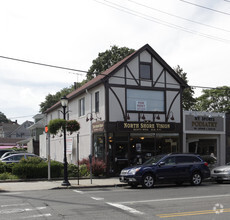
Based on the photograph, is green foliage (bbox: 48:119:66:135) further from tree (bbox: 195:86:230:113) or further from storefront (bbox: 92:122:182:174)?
tree (bbox: 195:86:230:113)

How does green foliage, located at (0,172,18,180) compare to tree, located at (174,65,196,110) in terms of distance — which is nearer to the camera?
green foliage, located at (0,172,18,180)

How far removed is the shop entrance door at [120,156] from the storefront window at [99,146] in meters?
0.93

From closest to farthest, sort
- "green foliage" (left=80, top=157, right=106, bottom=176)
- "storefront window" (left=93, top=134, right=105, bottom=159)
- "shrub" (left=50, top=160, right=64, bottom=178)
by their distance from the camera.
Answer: "shrub" (left=50, top=160, right=64, bottom=178) < "green foliage" (left=80, top=157, right=106, bottom=176) < "storefront window" (left=93, top=134, right=105, bottom=159)

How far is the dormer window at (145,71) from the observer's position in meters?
22.9

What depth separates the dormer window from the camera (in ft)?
75.1

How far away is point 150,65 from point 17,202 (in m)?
14.6

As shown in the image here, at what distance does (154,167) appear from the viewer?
1602 centimetres

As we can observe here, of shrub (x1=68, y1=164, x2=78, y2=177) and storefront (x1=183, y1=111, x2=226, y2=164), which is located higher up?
storefront (x1=183, y1=111, x2=226, y2=164)

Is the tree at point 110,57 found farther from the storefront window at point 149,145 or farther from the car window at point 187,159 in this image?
the car window at point 187,159

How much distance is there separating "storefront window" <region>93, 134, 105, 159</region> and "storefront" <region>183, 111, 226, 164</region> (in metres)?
6.24

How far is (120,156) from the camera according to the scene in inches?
854

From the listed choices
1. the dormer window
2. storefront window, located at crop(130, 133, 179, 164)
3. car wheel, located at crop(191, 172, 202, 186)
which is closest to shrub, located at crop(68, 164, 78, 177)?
storefront window, located at crop(130, 133, 179, 164)

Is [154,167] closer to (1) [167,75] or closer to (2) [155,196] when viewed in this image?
(2) [155,196]

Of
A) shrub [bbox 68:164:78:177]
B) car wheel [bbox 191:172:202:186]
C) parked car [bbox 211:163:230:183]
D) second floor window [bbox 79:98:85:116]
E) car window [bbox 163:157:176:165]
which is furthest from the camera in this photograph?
second floor window [bbox 79:98:85:116]
